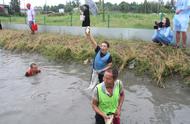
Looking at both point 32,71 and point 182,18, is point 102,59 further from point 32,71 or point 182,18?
point 32,71

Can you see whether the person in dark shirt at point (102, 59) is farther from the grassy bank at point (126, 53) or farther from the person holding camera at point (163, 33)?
the person holding camera at point (163, 33)

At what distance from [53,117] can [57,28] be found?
34.8ft

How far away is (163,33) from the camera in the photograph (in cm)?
1174

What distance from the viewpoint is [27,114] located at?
28.6 feet

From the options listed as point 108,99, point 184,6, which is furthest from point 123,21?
point 108,99

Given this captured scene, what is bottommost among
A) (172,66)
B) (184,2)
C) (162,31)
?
(172,66)


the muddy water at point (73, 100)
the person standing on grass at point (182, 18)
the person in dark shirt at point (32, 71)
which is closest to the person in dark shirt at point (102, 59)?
the muddy water at point (73, 100)

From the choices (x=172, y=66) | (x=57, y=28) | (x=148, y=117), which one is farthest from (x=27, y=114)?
(x=57, y=28)

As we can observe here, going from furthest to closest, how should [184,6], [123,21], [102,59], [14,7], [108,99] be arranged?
[14,7] → [123,21] → [184,6] → [102,59] → [108,99]

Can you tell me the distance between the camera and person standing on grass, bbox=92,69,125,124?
5484 millimetres

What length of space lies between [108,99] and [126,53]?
640 centimetres

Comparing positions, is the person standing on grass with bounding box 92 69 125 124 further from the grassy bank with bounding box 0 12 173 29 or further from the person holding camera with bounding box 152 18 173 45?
the grassy bank with bounding box 0 12 173 29

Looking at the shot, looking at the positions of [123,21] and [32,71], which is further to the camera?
[123,21]

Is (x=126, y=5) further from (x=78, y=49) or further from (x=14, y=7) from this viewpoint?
(x=78, y=49)
